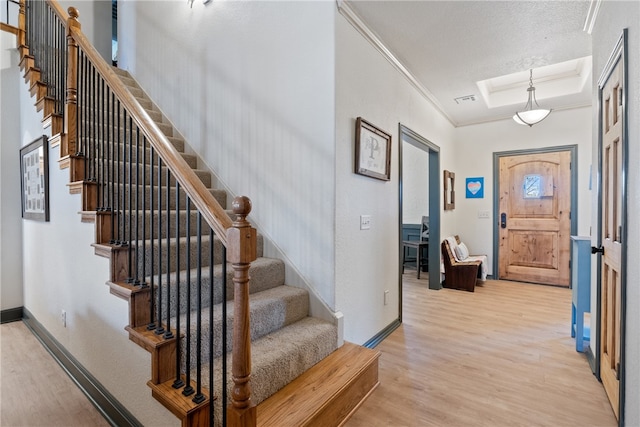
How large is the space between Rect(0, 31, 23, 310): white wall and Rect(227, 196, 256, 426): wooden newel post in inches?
143

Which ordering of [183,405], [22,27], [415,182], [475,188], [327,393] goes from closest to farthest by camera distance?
[183,405]
[327,393]
[22,27]
[475,188]
[415,182]

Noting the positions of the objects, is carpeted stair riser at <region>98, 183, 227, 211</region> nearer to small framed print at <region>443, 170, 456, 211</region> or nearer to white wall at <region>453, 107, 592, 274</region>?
small framed print at <region>443, 170, 456, 211</region>

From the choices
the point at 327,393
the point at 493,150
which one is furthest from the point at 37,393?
the point at 493,150

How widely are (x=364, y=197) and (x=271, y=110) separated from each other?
1029 mm

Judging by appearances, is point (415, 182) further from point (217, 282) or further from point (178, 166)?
point (178, 166)

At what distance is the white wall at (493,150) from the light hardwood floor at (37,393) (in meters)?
5.33

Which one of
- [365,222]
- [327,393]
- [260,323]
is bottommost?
[327,393]

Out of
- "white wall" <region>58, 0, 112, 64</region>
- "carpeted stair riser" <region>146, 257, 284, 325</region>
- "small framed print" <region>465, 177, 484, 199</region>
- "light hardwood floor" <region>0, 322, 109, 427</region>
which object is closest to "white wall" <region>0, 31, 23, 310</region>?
"light hardwood floor" <region>0, 322, 109, 427</region>

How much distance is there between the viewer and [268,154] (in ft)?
8.45

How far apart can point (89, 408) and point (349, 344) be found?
169 centimetres

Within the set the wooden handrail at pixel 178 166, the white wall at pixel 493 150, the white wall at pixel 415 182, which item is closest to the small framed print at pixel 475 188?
the white wall at pixel 493 150

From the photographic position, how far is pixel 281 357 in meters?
1.73

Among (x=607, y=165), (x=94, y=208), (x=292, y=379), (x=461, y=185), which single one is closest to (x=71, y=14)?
(x=94, y=208)

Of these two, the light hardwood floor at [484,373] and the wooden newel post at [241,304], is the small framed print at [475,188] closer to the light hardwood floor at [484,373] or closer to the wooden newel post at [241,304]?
the light hardwood floor at [484,373]
